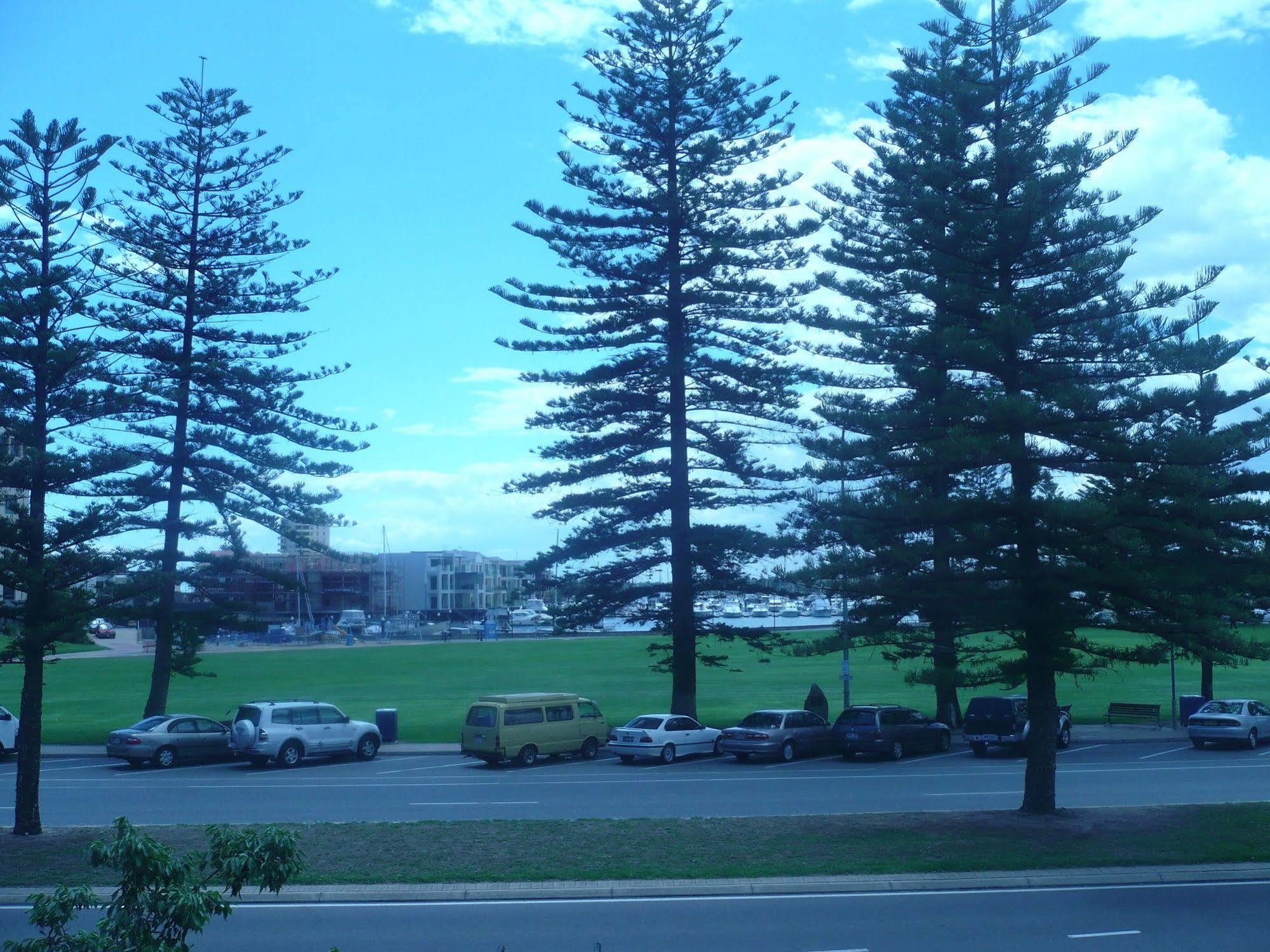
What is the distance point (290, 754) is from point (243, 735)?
123cm

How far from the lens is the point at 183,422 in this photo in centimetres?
3284

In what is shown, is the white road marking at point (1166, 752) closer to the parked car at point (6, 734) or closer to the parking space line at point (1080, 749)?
the parking space line at point (1080, 749)

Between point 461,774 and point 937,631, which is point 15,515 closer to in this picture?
point 461,774

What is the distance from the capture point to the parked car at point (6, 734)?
29.3 meters

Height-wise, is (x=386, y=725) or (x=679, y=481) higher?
(x=679, y=481)

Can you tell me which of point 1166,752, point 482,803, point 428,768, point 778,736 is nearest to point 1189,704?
point 1166,752

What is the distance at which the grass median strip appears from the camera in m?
12.9

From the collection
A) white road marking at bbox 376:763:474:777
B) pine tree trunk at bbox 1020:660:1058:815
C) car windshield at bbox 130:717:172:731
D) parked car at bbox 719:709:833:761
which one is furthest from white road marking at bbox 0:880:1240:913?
car windshield at bbox 130:717:172:731

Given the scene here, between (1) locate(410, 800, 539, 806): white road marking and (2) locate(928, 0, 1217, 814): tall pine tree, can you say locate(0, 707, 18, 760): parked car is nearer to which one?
(1) locate(410, 800, 539, 806): white road marking

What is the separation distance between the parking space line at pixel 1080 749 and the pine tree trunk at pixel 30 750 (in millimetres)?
23074

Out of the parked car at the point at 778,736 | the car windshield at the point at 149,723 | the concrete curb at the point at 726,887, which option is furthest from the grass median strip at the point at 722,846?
the car windshield at the point at 149,723

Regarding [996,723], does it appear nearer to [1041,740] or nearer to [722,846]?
[1041,740]

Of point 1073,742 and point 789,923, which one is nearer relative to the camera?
point 789,923

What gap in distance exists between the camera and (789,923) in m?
10.8
